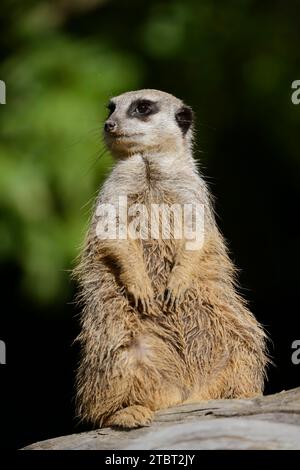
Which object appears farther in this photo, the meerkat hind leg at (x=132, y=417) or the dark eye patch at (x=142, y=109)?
the dark eye patch at (x=142, y=109)

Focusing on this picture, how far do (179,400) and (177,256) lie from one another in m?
0.55

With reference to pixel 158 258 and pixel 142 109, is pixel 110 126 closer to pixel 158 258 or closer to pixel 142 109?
pixel 142 109

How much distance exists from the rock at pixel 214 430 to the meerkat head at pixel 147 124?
3.68 ft

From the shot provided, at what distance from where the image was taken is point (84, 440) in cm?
311

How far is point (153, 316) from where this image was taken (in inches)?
133

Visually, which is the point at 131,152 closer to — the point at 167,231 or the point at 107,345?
the point at 167,231

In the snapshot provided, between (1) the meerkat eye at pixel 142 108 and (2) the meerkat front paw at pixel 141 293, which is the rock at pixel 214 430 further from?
(1) the meerkat eye at pixel 142 108

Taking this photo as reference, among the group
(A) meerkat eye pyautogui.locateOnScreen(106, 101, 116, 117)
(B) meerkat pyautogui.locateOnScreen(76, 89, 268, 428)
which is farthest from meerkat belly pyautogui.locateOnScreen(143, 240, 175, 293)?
(A) meerkat eye pyautogui.locateOnScreen(106, 101, 116, 117)

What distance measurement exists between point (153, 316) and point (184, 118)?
1.03 metres

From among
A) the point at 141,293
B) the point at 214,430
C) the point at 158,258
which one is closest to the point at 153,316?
the point at 141,293

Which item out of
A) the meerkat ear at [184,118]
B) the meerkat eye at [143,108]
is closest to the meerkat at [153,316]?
the meerkat eye at [143,108]

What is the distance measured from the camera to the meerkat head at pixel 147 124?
372 centimetres

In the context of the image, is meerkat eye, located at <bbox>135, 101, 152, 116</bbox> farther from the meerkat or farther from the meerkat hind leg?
the meerkat hind leg

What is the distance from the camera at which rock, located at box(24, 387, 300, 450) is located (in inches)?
116
